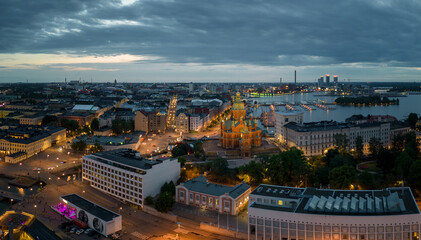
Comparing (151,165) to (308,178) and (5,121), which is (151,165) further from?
(5,121)

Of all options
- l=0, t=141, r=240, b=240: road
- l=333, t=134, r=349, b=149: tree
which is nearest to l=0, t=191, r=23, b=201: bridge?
l=0, t=141, r=240, b=240: road

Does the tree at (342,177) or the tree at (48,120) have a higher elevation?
the tree at (48,120)

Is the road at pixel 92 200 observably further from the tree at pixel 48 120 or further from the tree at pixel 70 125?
the tree at pixel 48 120

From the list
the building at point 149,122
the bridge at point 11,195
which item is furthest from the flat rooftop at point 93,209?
the building at point 149,122

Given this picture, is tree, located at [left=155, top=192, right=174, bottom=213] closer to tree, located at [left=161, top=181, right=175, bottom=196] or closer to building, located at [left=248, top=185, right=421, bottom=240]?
tree, located at [left=161, top=181, right=175, bottom=196]

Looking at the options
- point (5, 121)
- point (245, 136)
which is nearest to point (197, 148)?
point (245, 136)
